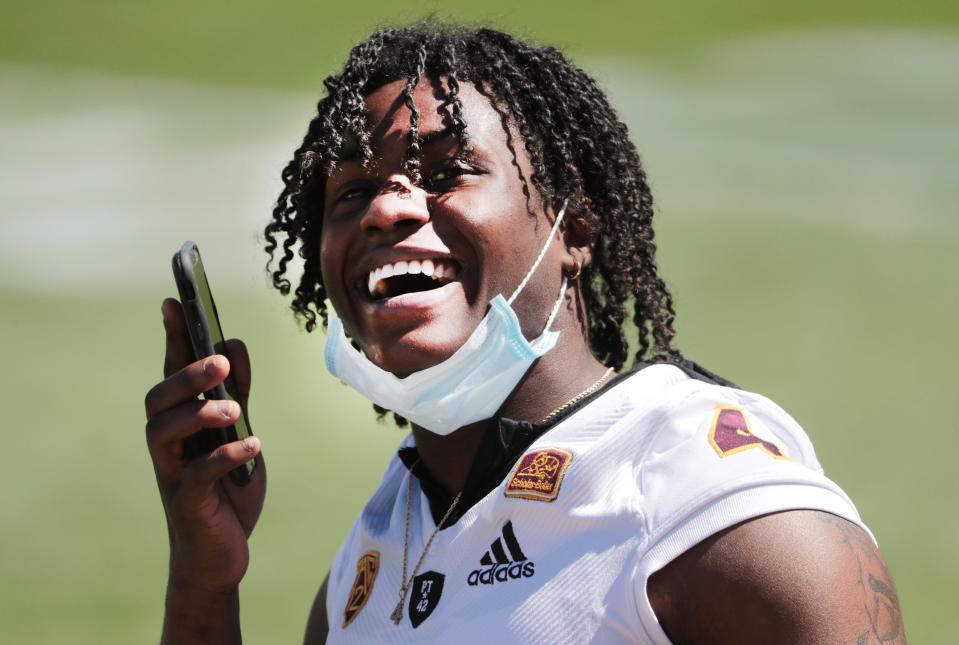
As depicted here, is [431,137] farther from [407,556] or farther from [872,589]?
[872,589]

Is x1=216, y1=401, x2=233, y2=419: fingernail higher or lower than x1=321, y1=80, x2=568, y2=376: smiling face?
lower

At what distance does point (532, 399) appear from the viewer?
202 centimetres

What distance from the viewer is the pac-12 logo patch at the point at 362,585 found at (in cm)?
202

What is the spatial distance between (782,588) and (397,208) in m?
0.88

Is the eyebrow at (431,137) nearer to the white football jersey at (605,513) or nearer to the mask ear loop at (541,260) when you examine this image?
the mask ear loop at (541,260)

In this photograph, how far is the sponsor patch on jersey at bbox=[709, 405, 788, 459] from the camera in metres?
1.58

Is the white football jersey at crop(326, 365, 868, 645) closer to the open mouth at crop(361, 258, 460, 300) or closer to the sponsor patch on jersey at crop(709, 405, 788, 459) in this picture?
the sponsor patch on jersey at crop(709, 405, 788, 459)

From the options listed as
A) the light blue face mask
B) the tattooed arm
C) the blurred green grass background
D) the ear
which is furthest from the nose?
the blurred green grass background

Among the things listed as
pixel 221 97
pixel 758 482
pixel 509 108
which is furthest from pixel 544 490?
pixel 221 97

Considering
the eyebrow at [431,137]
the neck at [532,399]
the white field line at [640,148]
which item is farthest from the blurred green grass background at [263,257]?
the eyebrow at [431,137]

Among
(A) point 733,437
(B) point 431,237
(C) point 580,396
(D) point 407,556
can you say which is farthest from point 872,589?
(B) point 431,237

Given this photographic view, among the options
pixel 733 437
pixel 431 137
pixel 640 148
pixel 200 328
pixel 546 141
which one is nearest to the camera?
pixel 733 437

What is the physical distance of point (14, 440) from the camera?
538 centimetres

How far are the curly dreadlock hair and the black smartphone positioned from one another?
314 millimetres
